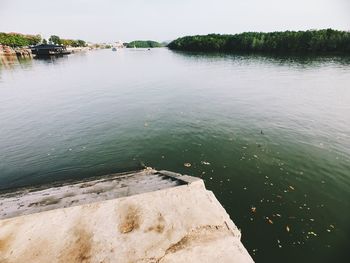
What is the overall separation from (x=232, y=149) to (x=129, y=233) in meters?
10.5

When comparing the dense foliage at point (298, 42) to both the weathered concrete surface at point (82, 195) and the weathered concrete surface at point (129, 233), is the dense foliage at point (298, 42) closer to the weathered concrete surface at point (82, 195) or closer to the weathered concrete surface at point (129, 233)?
the weathered concrete surface at point (82, 195)

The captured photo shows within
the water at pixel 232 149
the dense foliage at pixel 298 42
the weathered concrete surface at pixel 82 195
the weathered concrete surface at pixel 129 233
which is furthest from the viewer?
the dense foliage at pixel 298 42

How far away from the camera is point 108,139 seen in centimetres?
1639

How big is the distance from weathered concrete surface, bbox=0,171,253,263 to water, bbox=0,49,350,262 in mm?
3391

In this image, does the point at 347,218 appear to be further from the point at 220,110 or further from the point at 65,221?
the point at 220,110

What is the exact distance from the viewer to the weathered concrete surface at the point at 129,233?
183 inches

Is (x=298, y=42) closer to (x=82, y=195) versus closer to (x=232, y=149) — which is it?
(x=232, y=149)

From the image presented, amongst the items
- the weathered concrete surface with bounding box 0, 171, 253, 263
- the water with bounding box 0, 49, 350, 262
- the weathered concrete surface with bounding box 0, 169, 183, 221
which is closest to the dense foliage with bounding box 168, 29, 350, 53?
the water with bounding box 0, 49, 350, 262

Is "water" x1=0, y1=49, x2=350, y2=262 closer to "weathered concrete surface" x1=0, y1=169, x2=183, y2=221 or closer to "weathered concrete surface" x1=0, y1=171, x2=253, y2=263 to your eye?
"weathered concrete surface" x1=0, y1=169, x2=183, y2=221

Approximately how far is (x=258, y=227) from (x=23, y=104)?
2864 cm

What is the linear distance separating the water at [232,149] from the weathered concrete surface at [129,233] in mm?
3391

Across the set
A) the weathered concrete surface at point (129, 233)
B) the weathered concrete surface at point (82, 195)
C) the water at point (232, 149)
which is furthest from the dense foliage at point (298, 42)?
the weathered concrete surface at point (129, 233)

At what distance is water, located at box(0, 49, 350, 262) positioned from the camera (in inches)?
340

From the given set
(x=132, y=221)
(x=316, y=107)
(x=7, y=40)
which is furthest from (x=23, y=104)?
(x=7, y=40)
